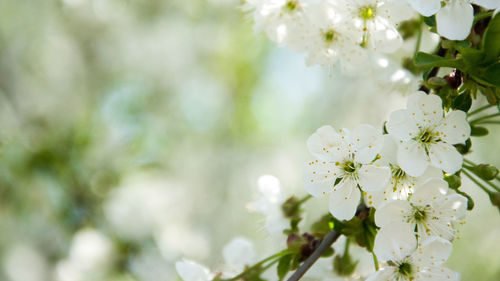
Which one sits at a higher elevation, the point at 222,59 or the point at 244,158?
the point at 222,59

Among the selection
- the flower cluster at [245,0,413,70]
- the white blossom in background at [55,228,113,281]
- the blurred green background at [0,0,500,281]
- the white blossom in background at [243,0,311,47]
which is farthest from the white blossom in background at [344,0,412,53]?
the white blossom in background at [55,228,113,281]

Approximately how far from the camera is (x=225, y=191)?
4.04m

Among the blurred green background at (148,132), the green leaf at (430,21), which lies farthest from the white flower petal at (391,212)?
the blurred green background at (148,132)

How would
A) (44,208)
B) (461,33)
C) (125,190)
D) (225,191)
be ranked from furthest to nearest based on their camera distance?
(225,191) < (125,190) < (44,208) < (461,33)

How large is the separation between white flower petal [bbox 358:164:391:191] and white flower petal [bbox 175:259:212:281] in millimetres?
454

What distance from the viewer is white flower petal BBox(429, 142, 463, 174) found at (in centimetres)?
89

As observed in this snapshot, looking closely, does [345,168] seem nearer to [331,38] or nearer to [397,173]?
[397,173]

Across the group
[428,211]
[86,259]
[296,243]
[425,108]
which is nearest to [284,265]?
[296,243]

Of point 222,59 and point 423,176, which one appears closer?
point 423,176

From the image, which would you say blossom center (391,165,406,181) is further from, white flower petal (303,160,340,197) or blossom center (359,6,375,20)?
blossom center (359,6,375,20)

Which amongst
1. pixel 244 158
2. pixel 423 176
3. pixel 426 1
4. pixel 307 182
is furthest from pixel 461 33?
pixel 244 158

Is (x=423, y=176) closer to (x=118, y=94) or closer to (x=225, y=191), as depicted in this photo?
(x=118, y=94)

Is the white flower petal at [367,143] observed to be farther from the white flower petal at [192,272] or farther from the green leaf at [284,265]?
the white flower petal at [192,272]

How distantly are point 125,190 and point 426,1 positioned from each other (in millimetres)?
2410
